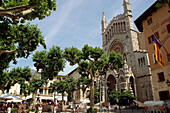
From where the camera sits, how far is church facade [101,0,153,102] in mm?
31103

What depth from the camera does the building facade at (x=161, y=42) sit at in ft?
55.6

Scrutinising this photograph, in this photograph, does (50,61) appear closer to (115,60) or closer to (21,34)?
(21,34)

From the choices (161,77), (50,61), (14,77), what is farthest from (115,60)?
(14,77)

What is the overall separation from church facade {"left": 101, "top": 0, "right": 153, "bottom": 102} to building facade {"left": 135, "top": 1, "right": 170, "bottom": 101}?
12077mm

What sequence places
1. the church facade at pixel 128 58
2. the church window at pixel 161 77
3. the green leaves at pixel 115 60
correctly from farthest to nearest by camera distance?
the church facade at pixel 128 58
the green leaves at pixel 115 60
the church window at pixel 161 77

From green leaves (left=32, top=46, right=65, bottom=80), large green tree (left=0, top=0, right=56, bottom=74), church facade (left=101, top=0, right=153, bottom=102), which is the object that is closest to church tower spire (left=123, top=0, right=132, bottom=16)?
church facade (left=101, top=0, right=153, bottom=102)

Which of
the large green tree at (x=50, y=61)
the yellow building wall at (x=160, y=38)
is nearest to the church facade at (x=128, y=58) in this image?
the large green tree at (x=50, y=61)

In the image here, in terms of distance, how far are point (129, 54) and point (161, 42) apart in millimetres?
19528

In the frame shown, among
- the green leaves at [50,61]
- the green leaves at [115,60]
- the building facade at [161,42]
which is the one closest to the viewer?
the building facade at [161,42]

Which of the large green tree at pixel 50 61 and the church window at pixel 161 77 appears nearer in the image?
the church window at pixel 161 77

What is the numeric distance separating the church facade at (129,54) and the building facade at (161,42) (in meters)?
12.1

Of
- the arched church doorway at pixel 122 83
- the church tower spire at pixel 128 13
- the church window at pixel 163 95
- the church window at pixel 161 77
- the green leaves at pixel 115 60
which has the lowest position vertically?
the church window at pixel 163 95

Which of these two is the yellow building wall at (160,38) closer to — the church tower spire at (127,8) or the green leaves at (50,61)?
the green leaves at (50,61)

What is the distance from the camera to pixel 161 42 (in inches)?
695
